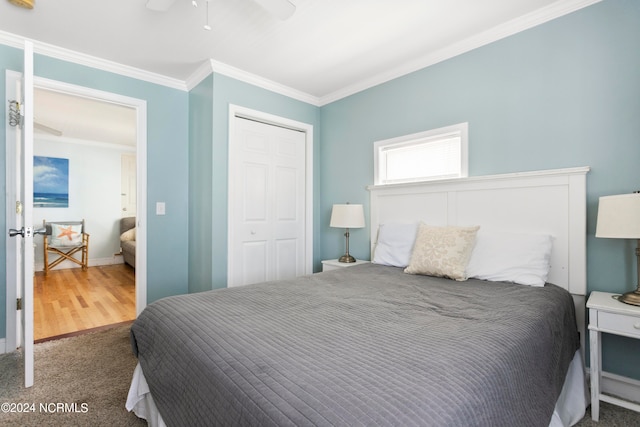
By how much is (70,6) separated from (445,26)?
2.62 metres

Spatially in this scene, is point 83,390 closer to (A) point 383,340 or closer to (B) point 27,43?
(A) point 383,340

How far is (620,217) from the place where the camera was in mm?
1599

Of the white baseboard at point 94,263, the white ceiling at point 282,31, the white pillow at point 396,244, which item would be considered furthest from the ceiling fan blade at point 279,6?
the white baseboard at point 94,263

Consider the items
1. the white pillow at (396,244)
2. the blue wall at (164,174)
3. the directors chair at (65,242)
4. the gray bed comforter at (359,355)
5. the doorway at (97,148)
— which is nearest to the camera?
the gray bed comforter at (359,355)

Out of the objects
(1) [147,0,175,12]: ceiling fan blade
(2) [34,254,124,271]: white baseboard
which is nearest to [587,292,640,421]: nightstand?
(1) [147,0,175,12]: ceiling fan blade

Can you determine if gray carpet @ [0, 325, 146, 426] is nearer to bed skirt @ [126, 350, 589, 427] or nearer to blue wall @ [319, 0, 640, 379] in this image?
bed skirt @ [126, 350, 589, 427]

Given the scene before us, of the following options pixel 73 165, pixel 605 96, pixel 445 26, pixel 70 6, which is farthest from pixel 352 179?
pixel 73 165

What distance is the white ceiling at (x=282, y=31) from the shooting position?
207cm

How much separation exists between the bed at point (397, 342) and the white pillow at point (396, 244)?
25cm

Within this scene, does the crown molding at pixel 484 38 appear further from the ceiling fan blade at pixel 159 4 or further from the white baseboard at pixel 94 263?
the white baseboard at pixel 94 263

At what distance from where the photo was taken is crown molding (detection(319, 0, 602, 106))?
204 centimetres

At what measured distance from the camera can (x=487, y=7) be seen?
208cm

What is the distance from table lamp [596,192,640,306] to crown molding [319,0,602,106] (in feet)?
4.31

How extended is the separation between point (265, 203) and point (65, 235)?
14.4 feet
